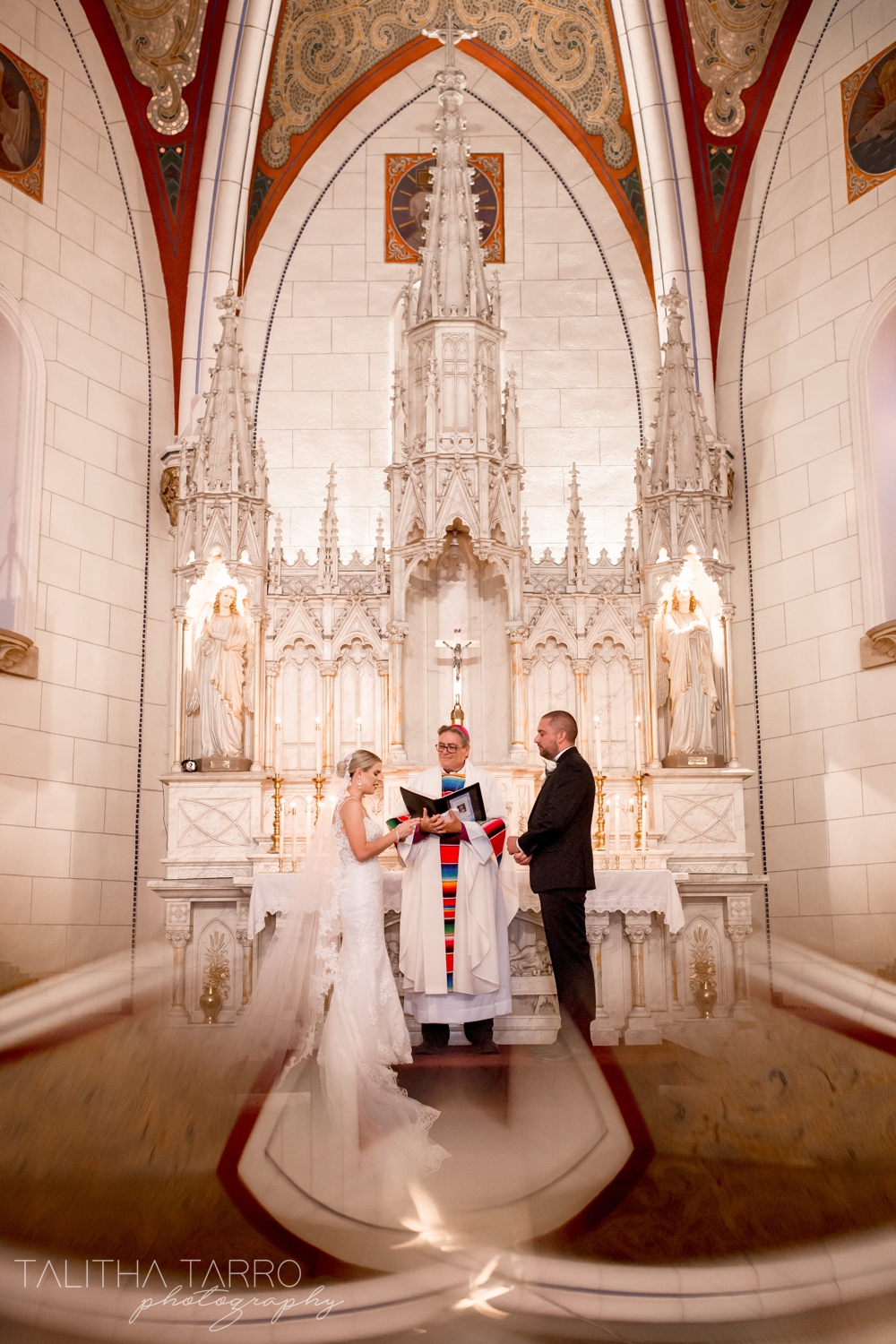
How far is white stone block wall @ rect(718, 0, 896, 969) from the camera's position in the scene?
947 cm

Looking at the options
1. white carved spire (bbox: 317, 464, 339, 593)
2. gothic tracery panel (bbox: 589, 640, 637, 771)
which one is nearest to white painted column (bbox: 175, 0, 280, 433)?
white carved spire (bbox: 317, 464, 339, 593)

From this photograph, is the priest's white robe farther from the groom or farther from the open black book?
the groom

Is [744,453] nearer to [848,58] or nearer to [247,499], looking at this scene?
[848,58]

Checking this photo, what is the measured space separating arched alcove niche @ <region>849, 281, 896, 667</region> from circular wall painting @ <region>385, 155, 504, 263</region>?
3819 millimetres

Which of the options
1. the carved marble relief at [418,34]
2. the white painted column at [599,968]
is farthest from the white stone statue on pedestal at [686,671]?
the carved marble relief at [418,34]

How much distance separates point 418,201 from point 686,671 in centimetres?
561

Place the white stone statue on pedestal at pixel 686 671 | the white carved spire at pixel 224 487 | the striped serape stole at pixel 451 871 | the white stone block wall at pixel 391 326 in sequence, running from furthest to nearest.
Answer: the white stone block wall at pixel 391 326, the white carved spire at pixel 224 487, the white stone statue on pedestal at pixel 686 671, the striped serape stole at pixel 451 871

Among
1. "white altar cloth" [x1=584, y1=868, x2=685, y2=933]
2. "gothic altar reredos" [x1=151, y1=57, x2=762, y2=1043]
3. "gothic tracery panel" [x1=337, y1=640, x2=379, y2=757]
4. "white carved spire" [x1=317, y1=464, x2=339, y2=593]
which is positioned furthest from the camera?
"white carved spire" [x1=317, y1=464, x2=339, y2=593]

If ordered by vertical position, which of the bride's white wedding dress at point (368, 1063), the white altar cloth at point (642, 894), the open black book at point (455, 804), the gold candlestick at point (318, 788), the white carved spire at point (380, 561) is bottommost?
the bride's white wedding dress at point (368, 1063)

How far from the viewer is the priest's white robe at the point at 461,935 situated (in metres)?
6.56

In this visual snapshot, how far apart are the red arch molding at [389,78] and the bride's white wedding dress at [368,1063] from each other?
7.44 metres

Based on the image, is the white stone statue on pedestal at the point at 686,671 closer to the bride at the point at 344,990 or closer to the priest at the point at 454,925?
the priest at the point at 454,925

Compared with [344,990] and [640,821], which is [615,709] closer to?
[640,821]

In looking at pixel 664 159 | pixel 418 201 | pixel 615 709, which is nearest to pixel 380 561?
pixel 615 709
